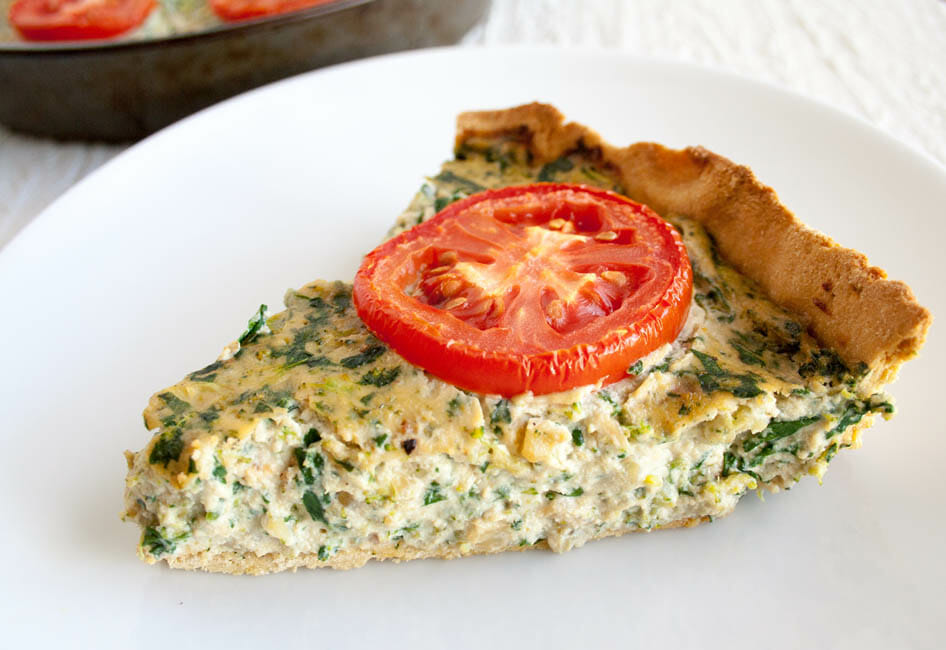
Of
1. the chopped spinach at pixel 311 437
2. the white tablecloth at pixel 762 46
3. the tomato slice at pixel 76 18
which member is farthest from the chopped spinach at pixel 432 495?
the tomato slice at pixel 76 18

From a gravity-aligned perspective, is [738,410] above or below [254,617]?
above

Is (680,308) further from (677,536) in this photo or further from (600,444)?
(677,536)

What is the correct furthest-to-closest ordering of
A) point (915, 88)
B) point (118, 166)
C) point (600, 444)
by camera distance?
point (915, 88), point (118, 166), point (600, 444)

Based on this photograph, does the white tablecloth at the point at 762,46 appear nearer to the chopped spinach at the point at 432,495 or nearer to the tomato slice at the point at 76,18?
the tomato slice at the point at 76,18

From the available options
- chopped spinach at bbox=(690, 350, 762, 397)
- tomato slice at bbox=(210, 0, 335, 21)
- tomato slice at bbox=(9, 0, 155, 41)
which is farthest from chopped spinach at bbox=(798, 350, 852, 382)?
tomato slice at bbox=(9, 0, 155, 41)

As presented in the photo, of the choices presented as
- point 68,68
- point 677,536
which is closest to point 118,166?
point 68,68

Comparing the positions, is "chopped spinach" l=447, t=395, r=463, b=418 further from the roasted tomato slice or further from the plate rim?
the plate rim

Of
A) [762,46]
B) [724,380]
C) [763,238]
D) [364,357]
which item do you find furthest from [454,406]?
[762,46]
